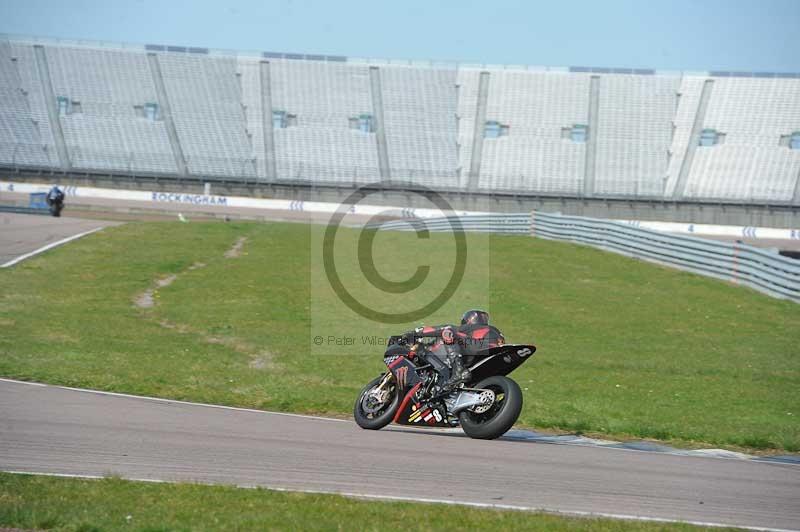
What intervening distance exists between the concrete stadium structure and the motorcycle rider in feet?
153

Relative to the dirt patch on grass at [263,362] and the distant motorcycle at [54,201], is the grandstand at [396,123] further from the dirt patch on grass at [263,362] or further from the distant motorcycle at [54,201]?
the dirt patch on grass at [263,362]

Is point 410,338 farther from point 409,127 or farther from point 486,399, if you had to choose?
point 409,127

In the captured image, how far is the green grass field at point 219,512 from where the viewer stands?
6.33 meters

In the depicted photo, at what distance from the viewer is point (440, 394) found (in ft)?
34.2

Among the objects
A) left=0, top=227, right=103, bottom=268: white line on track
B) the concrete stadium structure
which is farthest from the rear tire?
the concrete stadium structure

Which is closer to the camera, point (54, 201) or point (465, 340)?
point (465, 340)

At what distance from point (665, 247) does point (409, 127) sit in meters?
36.8

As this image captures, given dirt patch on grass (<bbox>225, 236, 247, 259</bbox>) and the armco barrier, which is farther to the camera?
dirt patch on grass (<bbox>225, 236, 247, 259</bbox>)

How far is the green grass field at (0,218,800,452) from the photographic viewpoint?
13.0 meters

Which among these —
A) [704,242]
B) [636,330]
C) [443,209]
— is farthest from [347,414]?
[443,209]

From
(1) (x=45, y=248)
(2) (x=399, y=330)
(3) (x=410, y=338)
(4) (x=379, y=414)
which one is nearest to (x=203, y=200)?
(1) (x=45, y=248)

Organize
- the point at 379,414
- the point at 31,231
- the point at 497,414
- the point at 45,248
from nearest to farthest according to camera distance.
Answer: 1. the point at 497,414
2. the point at 379,414
3. the point at 45,248
4. the point at 31,231

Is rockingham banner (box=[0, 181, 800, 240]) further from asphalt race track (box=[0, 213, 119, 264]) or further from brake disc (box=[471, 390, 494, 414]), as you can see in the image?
brake disc (box=[471, 390, 494, 414])

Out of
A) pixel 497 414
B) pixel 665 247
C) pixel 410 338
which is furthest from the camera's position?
pixel 665 247
